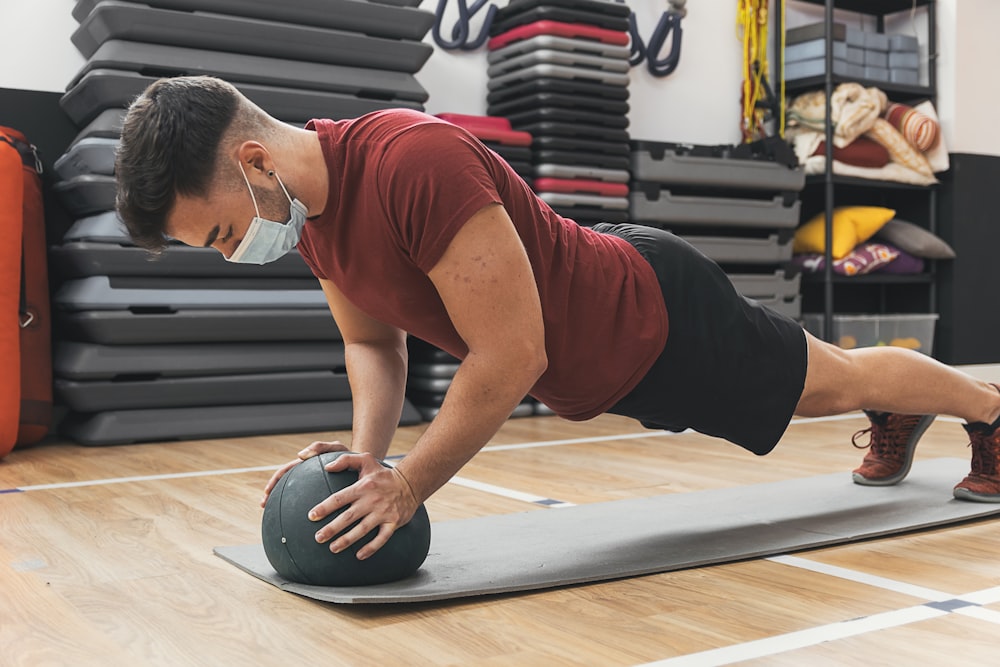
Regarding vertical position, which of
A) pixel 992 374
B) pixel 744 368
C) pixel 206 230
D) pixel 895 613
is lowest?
pixel 992 374

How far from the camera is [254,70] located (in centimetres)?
342

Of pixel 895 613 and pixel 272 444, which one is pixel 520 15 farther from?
pixel 895 613

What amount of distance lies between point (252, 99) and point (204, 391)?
94cm

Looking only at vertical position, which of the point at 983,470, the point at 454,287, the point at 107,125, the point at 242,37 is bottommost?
the point at 983,470

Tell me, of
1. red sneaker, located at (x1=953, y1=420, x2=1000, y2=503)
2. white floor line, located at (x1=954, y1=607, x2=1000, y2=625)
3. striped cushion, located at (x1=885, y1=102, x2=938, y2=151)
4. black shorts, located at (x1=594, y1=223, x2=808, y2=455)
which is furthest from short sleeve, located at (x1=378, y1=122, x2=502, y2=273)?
striped cushion, located at (x1=885, y1=102, x2=938, y2=151)

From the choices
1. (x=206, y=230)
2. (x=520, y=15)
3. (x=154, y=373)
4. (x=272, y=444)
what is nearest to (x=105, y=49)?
(x=154, y=373)

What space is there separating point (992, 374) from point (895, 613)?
4188 millimetres

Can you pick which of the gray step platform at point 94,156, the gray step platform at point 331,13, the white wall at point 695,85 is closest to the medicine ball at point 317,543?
the gray step platform at point 94,156

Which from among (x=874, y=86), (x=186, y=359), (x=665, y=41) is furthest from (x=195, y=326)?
(x=874, y=86)

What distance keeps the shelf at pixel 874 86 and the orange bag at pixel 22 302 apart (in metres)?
3.21

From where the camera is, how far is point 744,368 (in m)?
1.75

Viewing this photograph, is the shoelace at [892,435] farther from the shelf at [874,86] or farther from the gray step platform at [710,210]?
the shelf at [874,86]

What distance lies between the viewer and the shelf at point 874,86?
4.68m

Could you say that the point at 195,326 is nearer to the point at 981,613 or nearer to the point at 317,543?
the point at 317,543
